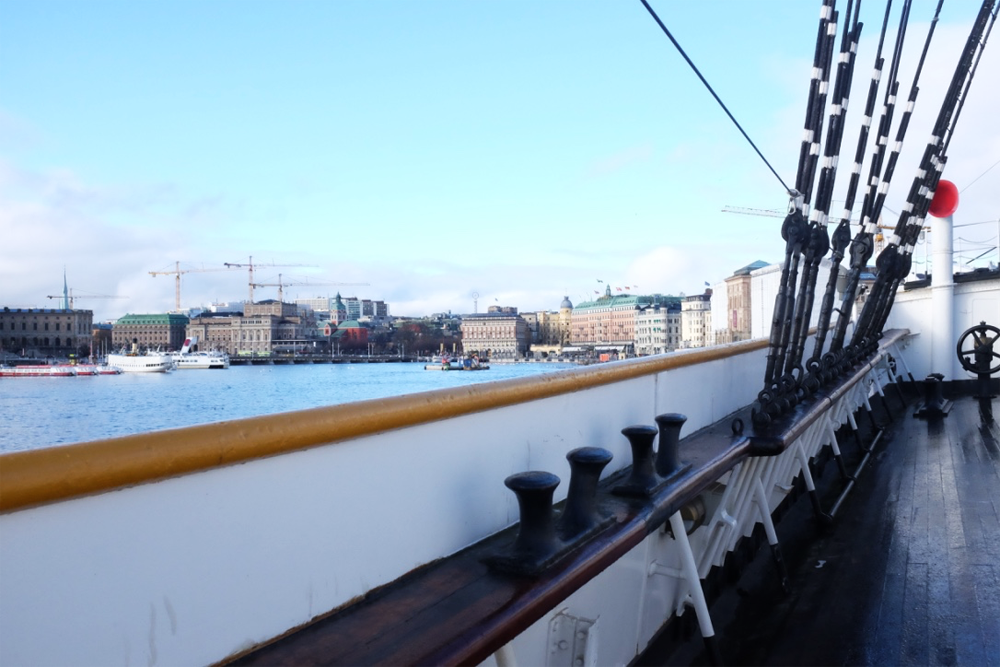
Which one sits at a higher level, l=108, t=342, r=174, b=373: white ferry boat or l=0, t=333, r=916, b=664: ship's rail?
l=0, t=333, r=916, b=664: ship's rail

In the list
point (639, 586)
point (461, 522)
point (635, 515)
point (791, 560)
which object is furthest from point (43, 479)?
point (791, 560)

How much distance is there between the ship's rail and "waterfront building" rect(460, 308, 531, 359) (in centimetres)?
9602

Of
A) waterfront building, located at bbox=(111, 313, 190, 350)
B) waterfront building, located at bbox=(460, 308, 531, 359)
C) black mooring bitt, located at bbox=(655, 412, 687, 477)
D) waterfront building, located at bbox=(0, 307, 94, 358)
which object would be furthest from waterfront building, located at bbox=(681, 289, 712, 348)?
black mooring bitt, located at bbox=(655, 412, 687, 477)

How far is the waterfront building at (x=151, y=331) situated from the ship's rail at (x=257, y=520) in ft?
184

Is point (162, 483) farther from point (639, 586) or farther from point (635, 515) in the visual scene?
point (639, 586)

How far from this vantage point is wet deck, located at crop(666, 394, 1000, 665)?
2.55 meters

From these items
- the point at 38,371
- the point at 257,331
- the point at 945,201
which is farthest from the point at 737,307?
the point at 257,331

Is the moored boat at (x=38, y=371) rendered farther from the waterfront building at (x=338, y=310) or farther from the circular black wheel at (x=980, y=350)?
the waterfront building at (x=338, y=310)

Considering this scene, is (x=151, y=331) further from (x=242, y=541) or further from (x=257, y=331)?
(x=242, y=541)

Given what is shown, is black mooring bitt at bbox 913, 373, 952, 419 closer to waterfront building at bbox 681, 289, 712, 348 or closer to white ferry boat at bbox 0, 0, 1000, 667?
white ferry boat at bbox 0, 0, 1000, 667

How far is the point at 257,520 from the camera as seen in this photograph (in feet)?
4.26

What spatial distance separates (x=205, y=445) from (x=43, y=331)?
1993 cm

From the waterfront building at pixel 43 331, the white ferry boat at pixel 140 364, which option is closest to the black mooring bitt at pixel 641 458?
the waterfront building at pixel 43 331

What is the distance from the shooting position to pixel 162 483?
1.14 m
